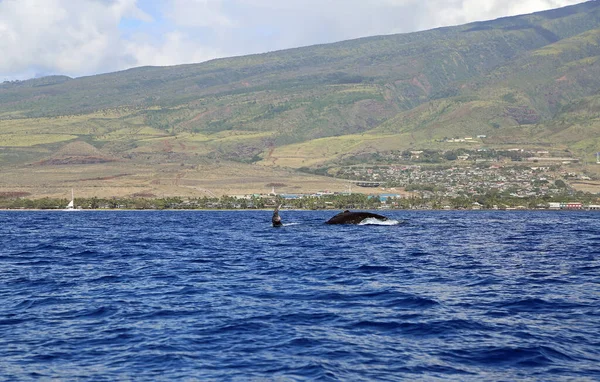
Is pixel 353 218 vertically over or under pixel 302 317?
over

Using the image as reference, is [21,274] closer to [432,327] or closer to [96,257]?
[96,257]

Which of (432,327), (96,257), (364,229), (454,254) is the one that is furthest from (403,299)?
(364,229)

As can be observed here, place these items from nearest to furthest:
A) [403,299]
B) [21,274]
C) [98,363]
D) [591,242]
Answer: [98,363]
[403,299]
[21,274]
[591,242]

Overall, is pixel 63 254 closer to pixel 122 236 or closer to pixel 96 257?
pixel 96 257

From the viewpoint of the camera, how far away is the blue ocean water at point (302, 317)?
1015 inches

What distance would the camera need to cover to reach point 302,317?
109ft

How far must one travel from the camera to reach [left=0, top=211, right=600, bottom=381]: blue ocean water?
2578cm

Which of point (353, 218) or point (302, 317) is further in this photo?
point (353, 218)

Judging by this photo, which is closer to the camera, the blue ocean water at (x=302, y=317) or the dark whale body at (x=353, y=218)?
the blue ocean water at (x=302, y=317)

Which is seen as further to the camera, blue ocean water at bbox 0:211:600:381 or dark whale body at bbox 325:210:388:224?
dark whale body at bbox 325:210:388:224

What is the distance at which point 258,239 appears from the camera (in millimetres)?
81500

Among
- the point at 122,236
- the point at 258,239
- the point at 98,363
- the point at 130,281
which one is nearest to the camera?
the point at 98,363

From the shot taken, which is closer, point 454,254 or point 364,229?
point 454,254

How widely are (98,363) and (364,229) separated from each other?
2785 inches
